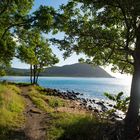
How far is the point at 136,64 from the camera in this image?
62.3ft

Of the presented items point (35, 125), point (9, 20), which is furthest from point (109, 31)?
point (9, 20)

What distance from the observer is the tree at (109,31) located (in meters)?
18.6

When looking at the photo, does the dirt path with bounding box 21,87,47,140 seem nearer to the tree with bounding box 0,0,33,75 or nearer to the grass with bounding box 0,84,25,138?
the grass with bounding box 0,84,25,138

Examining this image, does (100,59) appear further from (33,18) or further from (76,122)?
(33,18)

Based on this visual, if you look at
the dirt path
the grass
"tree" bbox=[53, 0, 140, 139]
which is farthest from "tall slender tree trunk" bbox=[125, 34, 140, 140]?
the grass

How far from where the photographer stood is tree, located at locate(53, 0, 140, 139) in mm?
18625

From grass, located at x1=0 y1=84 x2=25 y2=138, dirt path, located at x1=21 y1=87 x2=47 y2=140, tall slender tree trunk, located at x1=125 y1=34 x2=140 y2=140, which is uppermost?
tall slender tree trunk, located at x1=125 y1=34 x2=140 y2=140

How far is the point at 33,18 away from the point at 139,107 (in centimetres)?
1681

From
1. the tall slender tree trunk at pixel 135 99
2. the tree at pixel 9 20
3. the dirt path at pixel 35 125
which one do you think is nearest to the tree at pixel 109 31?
the tall slender tree trunk at pixel 135 99


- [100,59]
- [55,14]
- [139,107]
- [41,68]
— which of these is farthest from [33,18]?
[41,68]

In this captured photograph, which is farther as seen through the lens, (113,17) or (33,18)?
(33,18)

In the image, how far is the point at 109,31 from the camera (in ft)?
63.7

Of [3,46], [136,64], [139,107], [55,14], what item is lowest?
[139,107]

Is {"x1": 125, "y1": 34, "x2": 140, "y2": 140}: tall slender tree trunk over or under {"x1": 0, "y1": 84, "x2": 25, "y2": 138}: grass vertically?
over
